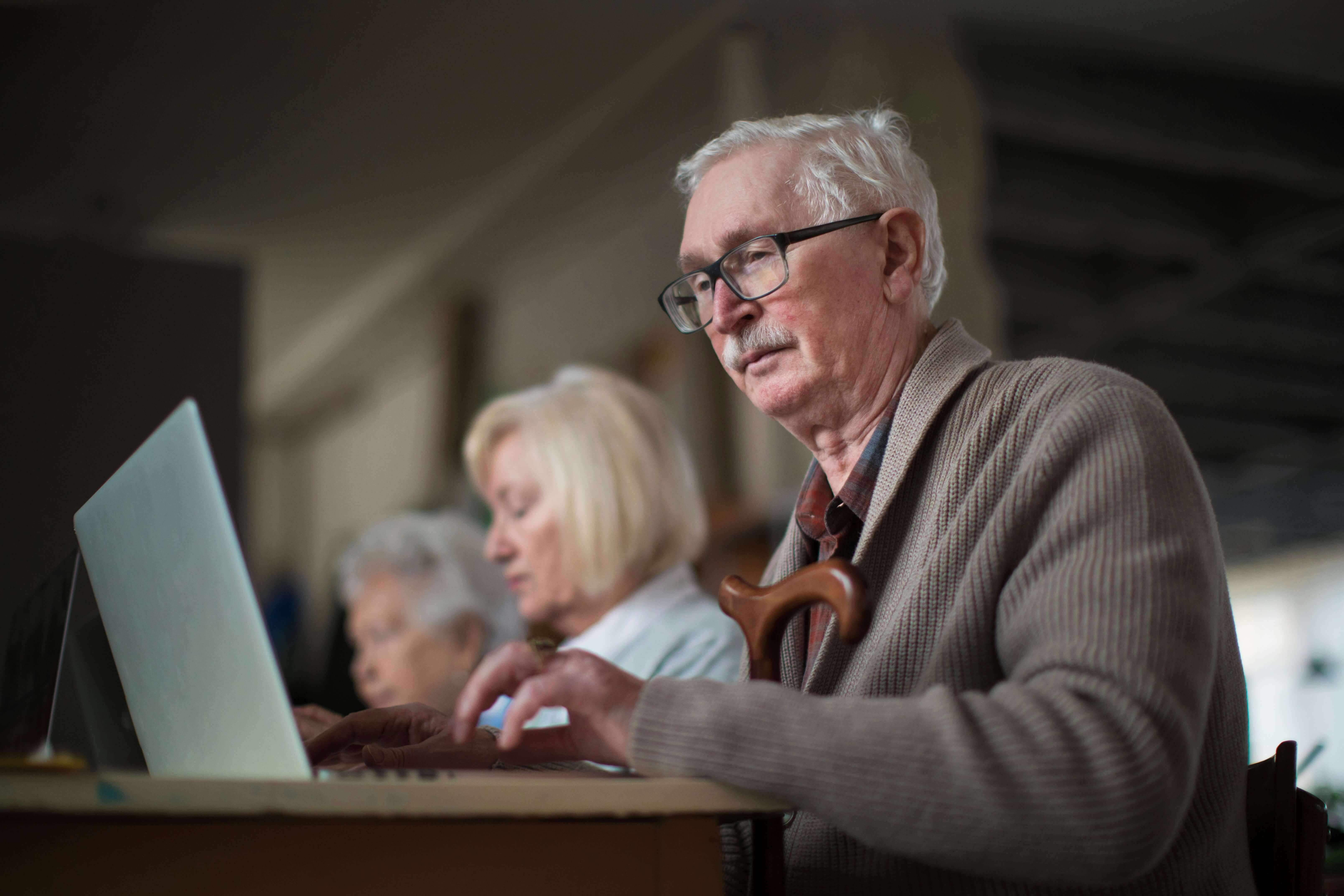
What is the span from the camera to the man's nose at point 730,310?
1.32 metres

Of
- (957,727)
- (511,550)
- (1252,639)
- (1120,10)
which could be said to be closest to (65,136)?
(511,550)

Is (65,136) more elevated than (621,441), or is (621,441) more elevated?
(65,136)

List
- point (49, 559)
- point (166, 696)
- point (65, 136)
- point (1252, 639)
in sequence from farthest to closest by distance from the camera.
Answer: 1. point (1252, 639)
2. point (65, 136)
3. point (49, 559)
4. point (166, 696)

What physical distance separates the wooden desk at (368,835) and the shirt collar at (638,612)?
1218mm

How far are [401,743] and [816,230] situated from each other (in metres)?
0.72

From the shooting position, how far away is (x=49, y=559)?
1.78 m

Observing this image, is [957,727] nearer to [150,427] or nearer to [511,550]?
[511,550]

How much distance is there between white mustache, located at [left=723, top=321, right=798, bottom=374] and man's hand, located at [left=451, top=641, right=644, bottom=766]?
561 mm

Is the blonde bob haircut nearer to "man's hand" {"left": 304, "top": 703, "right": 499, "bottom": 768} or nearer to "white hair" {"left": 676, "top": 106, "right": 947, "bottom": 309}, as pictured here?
"white hair" {"left": 676, "top": 106, "right": 947, "bottom": 309}

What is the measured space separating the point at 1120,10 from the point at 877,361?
10.3 feet

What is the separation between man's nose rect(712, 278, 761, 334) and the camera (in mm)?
1323

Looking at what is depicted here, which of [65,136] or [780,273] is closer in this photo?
[780,273]

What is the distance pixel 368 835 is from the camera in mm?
746

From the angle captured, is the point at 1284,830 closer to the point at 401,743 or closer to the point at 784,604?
the point at 784,604
